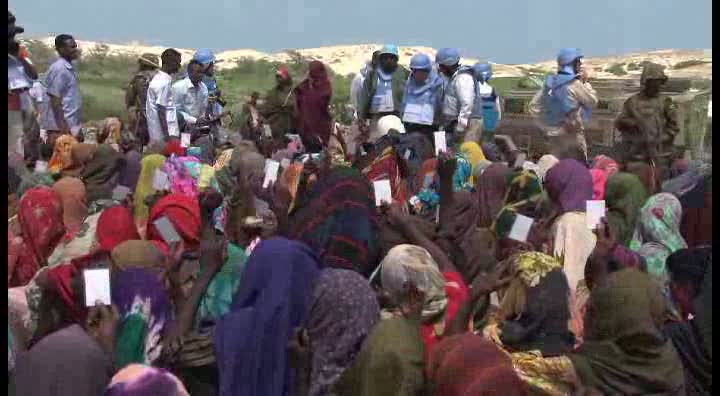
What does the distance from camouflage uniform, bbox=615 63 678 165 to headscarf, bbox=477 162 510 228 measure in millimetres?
2229

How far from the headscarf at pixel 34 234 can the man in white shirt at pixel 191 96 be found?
600 cm

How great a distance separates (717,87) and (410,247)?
4.54ft

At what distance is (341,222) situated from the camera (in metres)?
5.20

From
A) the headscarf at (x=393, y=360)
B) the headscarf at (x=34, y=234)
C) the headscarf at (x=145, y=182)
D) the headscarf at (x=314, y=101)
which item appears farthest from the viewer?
the headscarf at (x=314, y=101)

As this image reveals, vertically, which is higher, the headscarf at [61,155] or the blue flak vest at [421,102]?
the blue flak vest at [421,102]

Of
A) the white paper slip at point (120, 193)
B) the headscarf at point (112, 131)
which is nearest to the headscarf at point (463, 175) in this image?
the white paper slip at point (120, 193)

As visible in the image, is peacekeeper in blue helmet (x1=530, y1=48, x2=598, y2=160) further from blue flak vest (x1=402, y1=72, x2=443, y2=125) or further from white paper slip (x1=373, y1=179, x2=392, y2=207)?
white paper slip (x1=373, y1=179, x2=392, y2=207)

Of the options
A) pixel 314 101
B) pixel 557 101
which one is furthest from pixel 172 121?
pixel 557 101

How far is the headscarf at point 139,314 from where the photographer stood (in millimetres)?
3928

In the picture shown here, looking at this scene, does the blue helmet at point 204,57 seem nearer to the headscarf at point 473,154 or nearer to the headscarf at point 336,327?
the headscarf at point 473,154

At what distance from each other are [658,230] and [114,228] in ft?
9.41

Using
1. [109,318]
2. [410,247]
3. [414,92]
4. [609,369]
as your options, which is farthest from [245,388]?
[414,92]

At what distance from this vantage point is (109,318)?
372 cm

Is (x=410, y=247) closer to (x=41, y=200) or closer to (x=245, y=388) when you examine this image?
(x=245, y=388)
